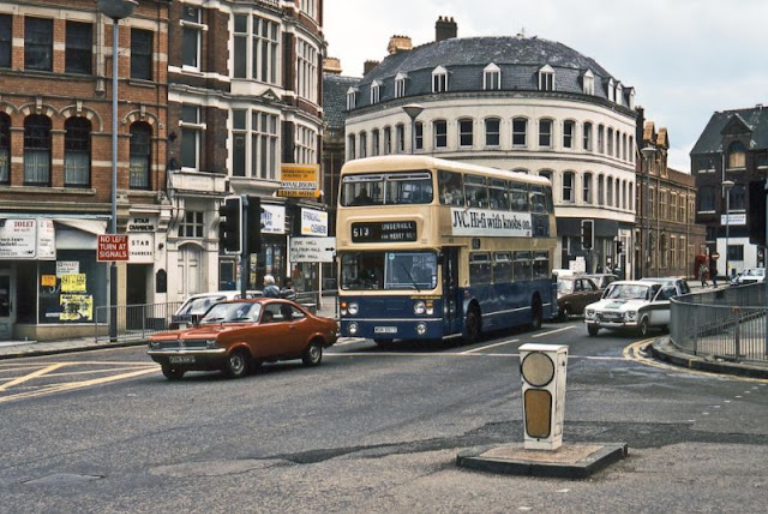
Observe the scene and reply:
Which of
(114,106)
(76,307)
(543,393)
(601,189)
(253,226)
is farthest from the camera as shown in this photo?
(601,189)

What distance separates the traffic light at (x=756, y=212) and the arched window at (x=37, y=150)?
2197 cm

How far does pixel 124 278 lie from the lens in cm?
3316

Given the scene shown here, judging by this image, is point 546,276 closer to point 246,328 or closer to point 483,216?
point 483,216

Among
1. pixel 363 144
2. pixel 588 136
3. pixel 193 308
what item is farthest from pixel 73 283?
pixel 588 136

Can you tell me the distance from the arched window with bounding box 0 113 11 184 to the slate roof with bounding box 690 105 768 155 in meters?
86.4

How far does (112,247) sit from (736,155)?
8847cm

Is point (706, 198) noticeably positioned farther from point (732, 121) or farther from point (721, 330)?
point (721, 330)

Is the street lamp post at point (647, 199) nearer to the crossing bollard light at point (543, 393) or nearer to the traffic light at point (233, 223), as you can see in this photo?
the traffic light at point (233, 223)

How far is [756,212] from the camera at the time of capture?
19406mm

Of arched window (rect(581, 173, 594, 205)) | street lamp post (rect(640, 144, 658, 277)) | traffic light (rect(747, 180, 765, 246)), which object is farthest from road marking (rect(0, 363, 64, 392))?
arched window (rect(581, 173, 594, 205))

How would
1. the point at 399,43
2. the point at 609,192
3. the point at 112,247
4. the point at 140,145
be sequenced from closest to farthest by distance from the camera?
the point at 112,247, the point at 140,145, the point at 609,192, the point at 399,43

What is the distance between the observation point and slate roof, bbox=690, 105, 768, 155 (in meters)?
102

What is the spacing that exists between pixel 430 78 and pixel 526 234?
42.5m

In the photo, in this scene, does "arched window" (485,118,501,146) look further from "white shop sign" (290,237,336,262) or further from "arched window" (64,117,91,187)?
"arched window" (64,117,91,187)
